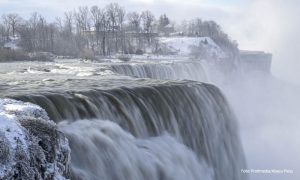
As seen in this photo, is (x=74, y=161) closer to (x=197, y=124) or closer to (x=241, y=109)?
(x=197, y=124)

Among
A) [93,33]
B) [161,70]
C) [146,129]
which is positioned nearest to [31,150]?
[146,129]

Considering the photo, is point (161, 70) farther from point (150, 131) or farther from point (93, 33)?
point (93, 33)

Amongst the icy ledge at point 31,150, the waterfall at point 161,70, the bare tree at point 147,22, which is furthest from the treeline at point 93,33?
the icy ledge at point 31,150

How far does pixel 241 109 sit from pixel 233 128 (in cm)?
2579

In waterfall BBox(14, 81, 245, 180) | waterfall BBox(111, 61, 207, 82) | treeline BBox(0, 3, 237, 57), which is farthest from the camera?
treeline BBox(0, 3, 237, 57)

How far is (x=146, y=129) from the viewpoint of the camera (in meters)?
10.3

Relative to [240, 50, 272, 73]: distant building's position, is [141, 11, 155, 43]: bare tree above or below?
above

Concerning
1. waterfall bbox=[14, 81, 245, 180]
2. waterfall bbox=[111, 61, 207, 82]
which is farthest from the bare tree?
waterfall bbox=[14, 81, 245, 180]

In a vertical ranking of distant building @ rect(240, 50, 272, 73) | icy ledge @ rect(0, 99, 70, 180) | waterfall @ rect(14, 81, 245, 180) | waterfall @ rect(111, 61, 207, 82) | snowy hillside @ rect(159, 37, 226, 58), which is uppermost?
icy ledge @ rect(0, 99, 70, 180)

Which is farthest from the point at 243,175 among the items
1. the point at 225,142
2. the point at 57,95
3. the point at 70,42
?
the point at 70,42

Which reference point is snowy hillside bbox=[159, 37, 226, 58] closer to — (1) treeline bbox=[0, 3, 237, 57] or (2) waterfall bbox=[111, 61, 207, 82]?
(1) treeline bbox=[0, 3, 237, 57]

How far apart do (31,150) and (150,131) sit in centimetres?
559

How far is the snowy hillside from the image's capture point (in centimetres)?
8812

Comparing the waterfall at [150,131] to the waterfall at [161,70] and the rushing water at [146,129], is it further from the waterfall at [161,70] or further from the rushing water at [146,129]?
the waterfall at [161,70]
